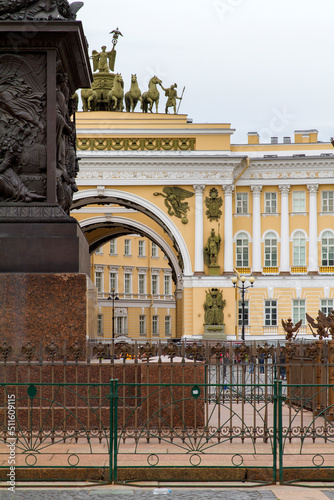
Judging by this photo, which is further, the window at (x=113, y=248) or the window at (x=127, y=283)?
the window at (x=127, y=283)

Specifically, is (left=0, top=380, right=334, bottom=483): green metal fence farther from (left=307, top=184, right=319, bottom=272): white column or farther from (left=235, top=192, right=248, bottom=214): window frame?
(left=235, top=192, right=248, bottom=214): window frame

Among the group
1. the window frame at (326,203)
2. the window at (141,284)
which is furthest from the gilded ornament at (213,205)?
the window at (141,284)

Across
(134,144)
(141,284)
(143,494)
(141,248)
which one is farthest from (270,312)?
(143,494)

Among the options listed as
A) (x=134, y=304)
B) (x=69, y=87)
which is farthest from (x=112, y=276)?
(x=69, y=87)

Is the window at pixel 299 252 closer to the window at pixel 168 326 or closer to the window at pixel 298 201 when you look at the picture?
the window at pixel 298 201

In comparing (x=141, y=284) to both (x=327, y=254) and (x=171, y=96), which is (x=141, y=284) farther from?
(x=327, y=254)

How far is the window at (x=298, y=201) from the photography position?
4334cm

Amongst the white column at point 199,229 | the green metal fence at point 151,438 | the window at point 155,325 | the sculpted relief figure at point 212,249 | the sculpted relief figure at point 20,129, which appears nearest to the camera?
the green metal fence at point 151,438

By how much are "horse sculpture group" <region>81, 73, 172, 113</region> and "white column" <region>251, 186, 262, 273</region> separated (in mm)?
6595

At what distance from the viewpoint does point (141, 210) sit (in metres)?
43.3

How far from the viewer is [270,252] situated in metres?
43.2

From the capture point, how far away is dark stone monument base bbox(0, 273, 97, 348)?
8508 mm

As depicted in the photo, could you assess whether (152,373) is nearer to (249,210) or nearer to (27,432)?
(27,432)

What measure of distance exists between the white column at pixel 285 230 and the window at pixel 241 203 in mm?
1794
